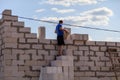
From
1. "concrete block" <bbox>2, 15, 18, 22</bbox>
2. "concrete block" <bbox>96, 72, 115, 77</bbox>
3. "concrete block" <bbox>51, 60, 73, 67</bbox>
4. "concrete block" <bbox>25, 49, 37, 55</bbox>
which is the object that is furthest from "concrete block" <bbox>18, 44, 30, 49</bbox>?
"concrete block" <bbox>96, 72, 115, 77</bbox>

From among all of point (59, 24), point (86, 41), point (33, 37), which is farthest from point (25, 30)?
point (86, 41)

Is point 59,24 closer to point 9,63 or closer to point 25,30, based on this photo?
point 25,30

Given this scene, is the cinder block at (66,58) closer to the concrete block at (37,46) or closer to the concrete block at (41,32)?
the concrete block at (37,46)

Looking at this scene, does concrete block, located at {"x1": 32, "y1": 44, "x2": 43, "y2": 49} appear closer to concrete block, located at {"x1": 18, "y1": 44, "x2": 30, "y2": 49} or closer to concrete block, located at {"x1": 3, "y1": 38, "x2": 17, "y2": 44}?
concrete block, located at {"x1": 18, "y1": 44, "x2": 30, "y2": 49}

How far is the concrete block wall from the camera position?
14195 millimetres

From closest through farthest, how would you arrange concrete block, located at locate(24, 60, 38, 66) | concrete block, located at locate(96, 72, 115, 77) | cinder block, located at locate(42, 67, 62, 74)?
cinder block, located at locate(42, 67, 62, 74) < concrete block, located at locate(24, 60, 38, 66) < concrete block, located at locate(96, 72, 115, 77)

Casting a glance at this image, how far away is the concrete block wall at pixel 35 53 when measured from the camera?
14.2 meters

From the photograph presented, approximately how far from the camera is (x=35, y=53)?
1464 cm

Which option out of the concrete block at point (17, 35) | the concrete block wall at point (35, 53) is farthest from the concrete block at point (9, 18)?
the concrete block at point (17, 35)

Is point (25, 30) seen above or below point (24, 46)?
above

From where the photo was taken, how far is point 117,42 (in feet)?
54.2

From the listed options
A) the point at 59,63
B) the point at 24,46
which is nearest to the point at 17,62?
the point at 24,46

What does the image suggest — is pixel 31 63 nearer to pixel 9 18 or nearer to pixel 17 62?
pixel 17 62

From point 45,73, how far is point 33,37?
5.50 ft
